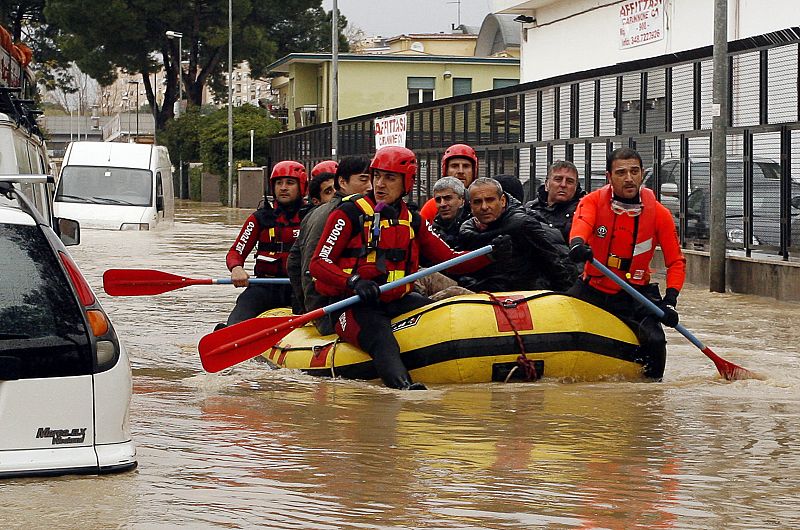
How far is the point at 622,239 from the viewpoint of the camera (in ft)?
32.6

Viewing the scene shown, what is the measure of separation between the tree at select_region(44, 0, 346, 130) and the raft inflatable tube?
62872 millimetres

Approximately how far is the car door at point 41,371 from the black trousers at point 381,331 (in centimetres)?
402

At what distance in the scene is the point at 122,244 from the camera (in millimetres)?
25984

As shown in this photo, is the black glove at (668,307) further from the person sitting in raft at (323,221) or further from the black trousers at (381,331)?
the person sitting in raft at (323,221)

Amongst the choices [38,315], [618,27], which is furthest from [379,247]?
[618,27]

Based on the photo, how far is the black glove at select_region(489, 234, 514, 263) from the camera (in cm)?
986

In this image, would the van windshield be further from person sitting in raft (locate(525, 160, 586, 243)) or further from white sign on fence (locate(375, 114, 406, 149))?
person sitting in raft (locate(525, 160, 586, 243))

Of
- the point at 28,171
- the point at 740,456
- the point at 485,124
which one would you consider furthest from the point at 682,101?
the point at 740,456

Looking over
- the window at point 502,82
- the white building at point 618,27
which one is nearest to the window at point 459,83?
the window at point 502,82

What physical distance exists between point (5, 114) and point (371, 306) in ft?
13.6

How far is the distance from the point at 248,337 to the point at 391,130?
95.4 feet

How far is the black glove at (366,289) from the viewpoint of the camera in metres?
9.30

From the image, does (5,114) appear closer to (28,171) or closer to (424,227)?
(28,171)

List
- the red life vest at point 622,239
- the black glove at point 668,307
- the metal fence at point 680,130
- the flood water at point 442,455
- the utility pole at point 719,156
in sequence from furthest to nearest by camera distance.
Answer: the utility pole at point 719,156
the metal fence at point 680,130
the red life vest at point 622,239
the black glove at point 668,307
the flood water at point 442,455
